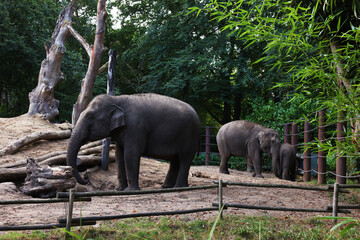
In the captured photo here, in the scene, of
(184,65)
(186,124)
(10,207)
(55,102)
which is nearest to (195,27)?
(184,65)

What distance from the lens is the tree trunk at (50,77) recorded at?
38.6ft

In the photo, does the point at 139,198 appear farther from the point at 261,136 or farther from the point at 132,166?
the point at 261,136

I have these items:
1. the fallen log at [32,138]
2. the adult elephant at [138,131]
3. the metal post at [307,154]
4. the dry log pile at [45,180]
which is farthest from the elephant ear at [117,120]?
the metal post at [307,154]

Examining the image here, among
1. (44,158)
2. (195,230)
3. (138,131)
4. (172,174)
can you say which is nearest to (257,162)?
(172,174)

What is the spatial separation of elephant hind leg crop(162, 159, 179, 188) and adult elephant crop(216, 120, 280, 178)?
423 centimetres

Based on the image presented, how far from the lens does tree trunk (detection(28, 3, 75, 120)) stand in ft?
38.6

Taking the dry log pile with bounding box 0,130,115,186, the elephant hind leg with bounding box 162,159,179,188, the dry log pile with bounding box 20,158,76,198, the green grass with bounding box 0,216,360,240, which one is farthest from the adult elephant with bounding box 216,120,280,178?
the dry log pile with bounding box 20,158,76,198

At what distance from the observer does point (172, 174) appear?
8.12 metres

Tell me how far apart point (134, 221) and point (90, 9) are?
64.0 feet

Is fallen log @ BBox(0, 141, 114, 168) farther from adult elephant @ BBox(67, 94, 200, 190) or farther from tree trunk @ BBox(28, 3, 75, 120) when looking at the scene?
tree trunk @ BBox(28, 3, 75, 120)

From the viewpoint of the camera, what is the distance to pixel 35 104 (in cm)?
1175

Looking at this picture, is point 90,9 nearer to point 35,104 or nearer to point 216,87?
point 216,87

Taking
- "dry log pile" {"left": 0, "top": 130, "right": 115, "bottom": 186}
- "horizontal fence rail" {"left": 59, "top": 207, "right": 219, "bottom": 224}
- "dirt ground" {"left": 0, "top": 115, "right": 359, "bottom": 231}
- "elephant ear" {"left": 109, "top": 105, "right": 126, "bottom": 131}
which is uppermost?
"elephant ear" {"left": 109, "top": 105, "right": 126, "bottom": 131}

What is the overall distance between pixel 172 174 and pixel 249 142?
15.6 ft
